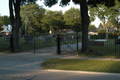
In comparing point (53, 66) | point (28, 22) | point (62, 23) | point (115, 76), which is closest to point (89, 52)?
point (53, 66)

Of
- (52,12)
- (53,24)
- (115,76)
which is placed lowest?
(115,76)

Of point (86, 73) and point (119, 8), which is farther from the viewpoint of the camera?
point (119, 8)

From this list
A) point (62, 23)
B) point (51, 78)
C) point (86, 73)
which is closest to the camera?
point (51, 78)

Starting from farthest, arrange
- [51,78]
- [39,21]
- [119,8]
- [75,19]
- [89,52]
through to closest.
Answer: [39,21] → [75,19] → [119,8] → [89,52] → [51,78]

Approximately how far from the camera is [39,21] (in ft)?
238

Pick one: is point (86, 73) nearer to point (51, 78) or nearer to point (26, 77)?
point (51, 78)

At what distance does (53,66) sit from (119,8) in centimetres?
3658

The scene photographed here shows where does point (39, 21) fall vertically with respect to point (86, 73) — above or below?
above

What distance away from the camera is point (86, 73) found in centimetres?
764

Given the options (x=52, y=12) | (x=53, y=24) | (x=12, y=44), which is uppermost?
(x=52, y=12)

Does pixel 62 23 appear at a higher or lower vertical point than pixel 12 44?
higher

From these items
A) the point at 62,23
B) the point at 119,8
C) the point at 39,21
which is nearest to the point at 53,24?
the point at 62,23

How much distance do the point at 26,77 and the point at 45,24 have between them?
63909 millimetres

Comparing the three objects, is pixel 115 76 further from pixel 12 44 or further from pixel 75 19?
pixel 75 19
